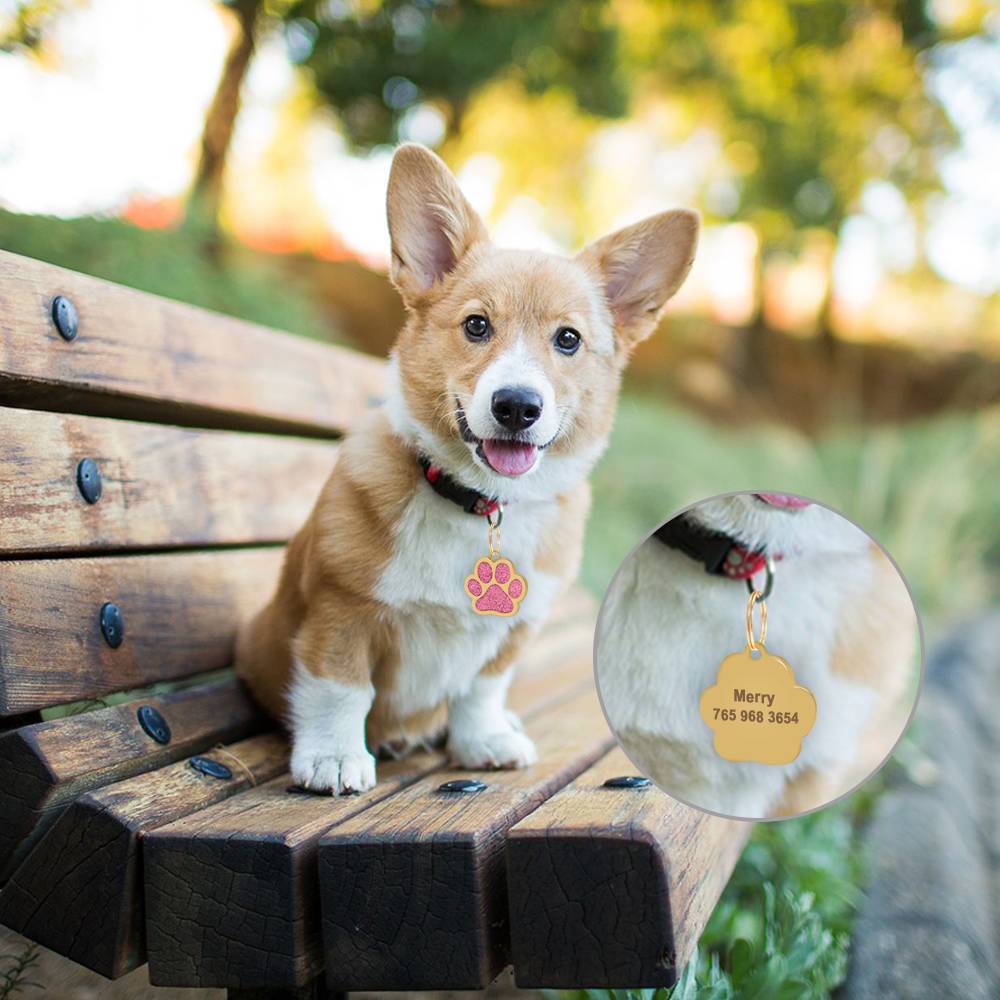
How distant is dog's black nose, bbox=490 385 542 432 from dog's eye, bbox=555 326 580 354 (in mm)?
265

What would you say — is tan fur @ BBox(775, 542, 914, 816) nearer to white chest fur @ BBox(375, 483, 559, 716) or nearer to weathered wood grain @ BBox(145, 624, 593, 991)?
white chest fur @ BBox(375, 483, 559, 716)

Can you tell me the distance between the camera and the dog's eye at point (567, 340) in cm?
197

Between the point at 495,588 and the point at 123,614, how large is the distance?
70cm

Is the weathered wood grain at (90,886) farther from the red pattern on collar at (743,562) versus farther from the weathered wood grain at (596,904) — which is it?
the red pattern on collar at (743,562)

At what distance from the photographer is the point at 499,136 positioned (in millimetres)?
12305

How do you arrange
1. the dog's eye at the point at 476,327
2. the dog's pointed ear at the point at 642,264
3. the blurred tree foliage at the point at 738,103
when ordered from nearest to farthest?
the dog's eye at the point at 476,327, the dog's pointed ear at the point at 642,264, the blurred tree foliage at the point at 738,103

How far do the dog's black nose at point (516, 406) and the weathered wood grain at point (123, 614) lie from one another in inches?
31.0

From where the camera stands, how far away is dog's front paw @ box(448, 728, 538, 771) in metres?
1.90

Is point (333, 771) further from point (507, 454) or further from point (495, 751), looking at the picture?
point (507, 454)

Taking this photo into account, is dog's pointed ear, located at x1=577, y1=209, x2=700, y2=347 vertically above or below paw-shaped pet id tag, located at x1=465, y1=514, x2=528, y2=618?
above

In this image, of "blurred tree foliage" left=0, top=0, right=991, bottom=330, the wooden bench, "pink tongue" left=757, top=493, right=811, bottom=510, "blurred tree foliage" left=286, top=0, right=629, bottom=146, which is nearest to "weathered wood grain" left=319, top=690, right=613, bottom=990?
the wooden bench

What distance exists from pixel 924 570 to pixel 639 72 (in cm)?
770

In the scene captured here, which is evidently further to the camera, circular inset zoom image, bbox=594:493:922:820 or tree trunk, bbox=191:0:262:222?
tree trunk, bbox=191:0:262:222

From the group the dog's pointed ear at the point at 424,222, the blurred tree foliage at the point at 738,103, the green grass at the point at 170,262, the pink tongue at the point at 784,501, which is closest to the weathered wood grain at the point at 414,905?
the pink tongue at the point at 784,501
